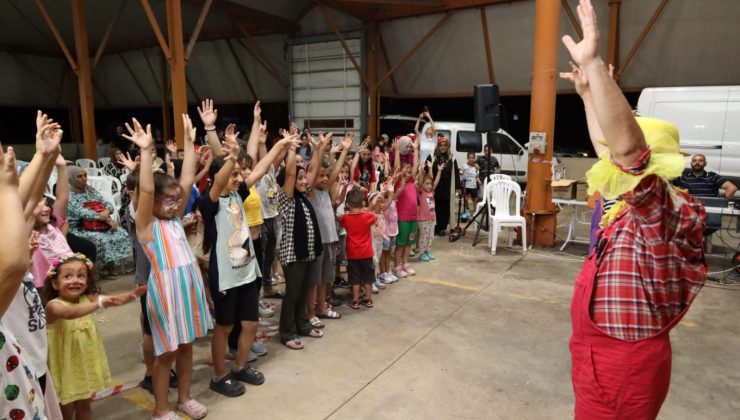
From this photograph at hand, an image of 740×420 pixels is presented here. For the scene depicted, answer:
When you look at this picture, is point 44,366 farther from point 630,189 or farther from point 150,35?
point 150,35

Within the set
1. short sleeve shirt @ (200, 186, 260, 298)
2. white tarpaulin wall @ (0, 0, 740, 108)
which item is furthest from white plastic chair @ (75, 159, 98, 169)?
short sleeve shirt @ (200, 186, 260, 298)

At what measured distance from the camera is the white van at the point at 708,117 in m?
7.81

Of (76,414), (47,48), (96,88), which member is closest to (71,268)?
(76,414)

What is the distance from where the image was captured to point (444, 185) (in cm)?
754

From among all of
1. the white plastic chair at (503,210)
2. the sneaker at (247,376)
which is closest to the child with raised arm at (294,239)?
the sneaker at (247,376)

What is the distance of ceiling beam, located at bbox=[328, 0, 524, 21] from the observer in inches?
457

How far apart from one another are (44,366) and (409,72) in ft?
44.2

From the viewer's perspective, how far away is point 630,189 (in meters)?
1.31

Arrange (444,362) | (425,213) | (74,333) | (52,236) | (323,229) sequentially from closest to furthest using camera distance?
(74,333) < (52,236) < (444,362) < (323,229) < (425,213)

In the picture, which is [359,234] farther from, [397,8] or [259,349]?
[397,8]

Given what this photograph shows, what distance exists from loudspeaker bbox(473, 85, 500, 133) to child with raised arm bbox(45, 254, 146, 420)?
5.65 m

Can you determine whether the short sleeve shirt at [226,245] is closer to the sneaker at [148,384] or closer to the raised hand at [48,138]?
the sneaker at [148,384]

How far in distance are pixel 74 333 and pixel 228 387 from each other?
1.00 m

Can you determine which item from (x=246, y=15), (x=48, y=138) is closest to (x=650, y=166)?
(x=48, y=138)
